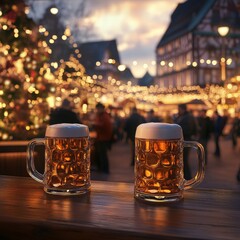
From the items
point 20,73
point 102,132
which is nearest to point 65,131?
point 20,73

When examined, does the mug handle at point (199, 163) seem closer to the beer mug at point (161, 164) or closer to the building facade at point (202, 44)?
the beer mug at point (161, 164)

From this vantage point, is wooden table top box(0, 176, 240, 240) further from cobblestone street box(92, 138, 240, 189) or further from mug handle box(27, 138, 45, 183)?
cobblestone street box(92, 138, 240, 189)

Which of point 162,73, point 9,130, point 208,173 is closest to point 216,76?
point 162,73

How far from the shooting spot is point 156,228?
0.88m

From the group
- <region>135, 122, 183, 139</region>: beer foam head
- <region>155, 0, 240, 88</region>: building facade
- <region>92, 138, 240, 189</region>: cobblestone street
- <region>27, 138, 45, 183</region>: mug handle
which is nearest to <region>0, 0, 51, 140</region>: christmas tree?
<region>92, 138, 240, 189</region>: cobblestone street

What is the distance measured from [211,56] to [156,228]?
3538 centimetres

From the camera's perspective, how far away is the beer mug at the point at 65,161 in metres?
1.29

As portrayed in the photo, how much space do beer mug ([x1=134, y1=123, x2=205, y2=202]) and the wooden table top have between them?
5cm

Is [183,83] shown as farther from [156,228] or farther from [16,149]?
[156,228]

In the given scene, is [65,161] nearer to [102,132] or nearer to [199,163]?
[199,163]

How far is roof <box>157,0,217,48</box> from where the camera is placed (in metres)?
36.5

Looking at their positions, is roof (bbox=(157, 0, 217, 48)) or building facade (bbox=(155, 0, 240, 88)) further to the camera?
roof (bbox=(157, 0, 217, 48))

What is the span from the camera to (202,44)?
35.2 m

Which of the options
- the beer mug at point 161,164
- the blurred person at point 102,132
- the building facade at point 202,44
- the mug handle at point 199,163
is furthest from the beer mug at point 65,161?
the building facade at point 202,44
